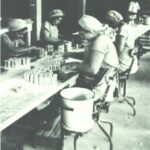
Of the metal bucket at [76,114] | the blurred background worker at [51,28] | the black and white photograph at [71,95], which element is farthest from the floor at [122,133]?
the blurred background worker at [51,28]

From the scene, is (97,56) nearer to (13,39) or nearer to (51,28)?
(13,39)

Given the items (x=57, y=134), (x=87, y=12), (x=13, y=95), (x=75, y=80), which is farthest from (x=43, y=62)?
(x=87, y=12)

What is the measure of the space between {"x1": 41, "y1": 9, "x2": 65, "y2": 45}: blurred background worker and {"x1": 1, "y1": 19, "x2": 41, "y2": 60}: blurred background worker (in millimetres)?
1122

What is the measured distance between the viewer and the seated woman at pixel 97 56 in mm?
4453

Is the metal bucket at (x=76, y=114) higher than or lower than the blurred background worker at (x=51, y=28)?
lower

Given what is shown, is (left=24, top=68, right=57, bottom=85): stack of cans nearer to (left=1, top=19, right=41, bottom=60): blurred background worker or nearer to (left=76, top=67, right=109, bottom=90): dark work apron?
(left=76, top=67, right=109, bottom=90): dark work apron

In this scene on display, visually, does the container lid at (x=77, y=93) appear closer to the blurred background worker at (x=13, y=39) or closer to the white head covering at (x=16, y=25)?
the blurred background worker at (x=13, y=39)

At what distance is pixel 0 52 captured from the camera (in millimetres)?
5695

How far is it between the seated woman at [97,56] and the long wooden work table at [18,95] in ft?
1.08

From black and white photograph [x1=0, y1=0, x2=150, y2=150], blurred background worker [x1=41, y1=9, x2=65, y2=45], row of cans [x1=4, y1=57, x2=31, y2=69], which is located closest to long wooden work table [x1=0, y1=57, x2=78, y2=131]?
black and white photograph [x1=0, y1=0, x2=150, y2=150]

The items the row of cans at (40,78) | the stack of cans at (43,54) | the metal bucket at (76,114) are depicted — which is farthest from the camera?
the stack of cans at (43,54)

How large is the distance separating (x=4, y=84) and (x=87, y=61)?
1180 millimetres

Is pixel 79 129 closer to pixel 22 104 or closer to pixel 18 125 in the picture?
pixel 22 104

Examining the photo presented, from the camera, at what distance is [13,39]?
6.00 meters
